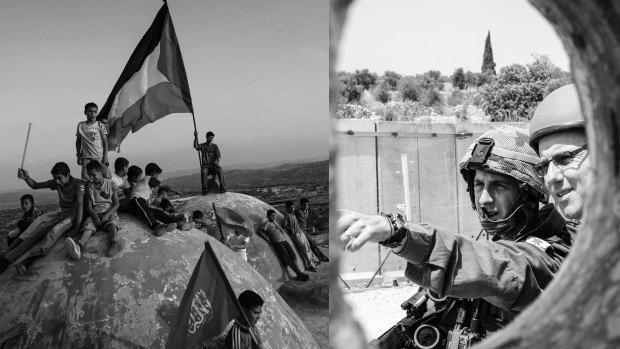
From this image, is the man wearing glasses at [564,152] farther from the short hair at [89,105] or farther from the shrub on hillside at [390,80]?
the shrub on hillside at [390,80]

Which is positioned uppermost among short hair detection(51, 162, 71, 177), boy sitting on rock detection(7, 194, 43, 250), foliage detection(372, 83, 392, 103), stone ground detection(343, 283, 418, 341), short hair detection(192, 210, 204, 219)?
foliage detection(372, 83, 392, 103)

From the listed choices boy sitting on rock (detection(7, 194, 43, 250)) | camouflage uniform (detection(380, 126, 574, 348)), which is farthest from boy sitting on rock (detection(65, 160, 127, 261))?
camouflage uniform (detection(380, 126, 574, 348))

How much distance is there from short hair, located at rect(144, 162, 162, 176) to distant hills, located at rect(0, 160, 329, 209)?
71 centimetres

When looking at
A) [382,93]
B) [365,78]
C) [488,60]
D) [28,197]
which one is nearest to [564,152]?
[28,197]

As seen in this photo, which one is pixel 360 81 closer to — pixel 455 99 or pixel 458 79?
pixel 455 99

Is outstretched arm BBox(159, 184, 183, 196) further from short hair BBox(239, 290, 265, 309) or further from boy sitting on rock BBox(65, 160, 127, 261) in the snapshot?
short hair BBox(239, 290, 265, 309)

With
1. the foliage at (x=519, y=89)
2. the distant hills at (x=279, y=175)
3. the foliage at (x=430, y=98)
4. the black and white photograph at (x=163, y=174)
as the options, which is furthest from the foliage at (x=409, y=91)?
the distant hills at (x=279, y=175)

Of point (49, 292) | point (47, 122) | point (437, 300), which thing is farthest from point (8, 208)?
point (437, 300)

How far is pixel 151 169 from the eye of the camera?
10625 mm

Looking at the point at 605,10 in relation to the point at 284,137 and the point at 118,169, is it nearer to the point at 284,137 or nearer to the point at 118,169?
the point at 118,169

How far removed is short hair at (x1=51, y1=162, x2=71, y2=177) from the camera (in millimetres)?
9297

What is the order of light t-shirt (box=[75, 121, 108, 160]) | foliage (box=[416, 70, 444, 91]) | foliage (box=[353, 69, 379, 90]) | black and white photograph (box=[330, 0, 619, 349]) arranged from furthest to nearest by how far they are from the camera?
foliage (box=[416, 70, 444, 91]), foliage (box=[353, 69, 379, 90]), light t-shirt (box=[75, 121, 108, 160]), black and white photograph (box=[330, 0, 619, 349])

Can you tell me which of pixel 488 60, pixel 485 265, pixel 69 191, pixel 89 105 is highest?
pixel 488 60

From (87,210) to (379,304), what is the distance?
4631 millimetres
